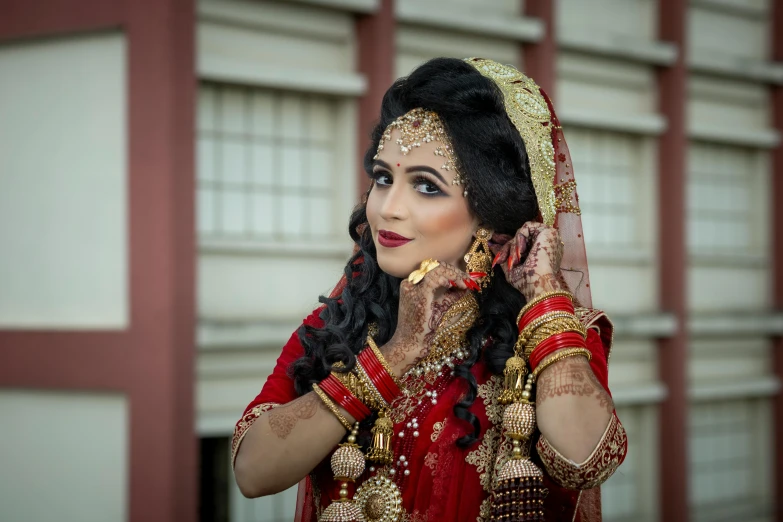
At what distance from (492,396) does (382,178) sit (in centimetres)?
66

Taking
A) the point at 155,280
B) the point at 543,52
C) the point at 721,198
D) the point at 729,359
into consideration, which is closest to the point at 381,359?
the point at 155,280

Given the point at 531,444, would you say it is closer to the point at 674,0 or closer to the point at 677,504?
the point at 677,504

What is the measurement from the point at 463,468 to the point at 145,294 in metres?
3.58

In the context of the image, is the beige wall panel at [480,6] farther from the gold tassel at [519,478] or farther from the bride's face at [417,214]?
the gold tassel at [519,478]

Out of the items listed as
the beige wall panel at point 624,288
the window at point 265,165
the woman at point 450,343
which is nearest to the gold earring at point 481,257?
the woman at point 450,343

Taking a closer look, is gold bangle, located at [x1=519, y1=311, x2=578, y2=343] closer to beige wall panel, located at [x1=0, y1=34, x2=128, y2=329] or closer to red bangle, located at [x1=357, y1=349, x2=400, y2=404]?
red bangle, located at [x1=357, y1=349, x2=400, y2=404]

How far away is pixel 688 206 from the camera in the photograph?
8.68 metres

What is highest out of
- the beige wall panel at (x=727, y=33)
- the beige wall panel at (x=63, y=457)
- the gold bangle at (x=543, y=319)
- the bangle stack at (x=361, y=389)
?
the beige wall panel at (x=727, y=33)

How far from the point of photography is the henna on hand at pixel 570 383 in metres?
2.14

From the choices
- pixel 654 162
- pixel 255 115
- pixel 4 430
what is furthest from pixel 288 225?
pixel 654 162

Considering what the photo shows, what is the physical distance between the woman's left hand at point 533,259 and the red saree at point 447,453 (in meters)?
0.21

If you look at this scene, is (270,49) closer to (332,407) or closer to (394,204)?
(394,204)

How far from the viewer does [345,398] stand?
2.25m

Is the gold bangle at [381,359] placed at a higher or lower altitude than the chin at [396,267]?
lower
